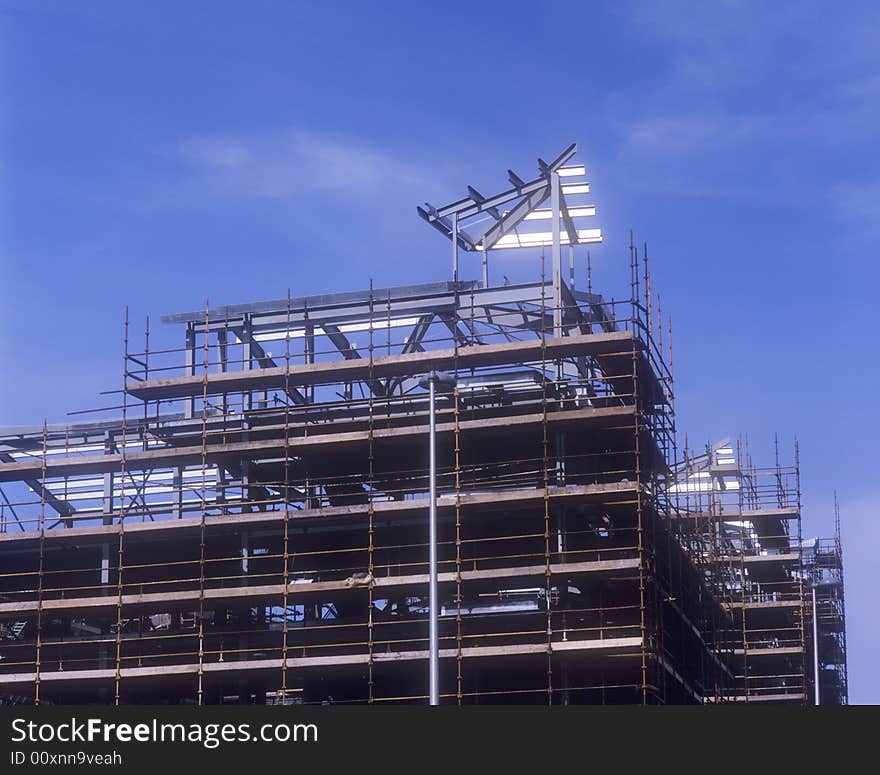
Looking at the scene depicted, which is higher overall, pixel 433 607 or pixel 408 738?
pixel 433 607

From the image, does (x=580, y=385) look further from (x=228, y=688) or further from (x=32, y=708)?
(x=32, y=708)

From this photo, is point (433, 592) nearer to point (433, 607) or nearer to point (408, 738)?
point (433, 607)

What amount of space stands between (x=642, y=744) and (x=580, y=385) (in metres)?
28.3

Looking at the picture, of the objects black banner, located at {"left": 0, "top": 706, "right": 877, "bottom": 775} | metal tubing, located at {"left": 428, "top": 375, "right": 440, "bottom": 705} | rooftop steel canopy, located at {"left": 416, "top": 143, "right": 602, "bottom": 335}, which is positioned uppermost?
rooftop steel canopy, located at {"left": 416, "top": 143, "right": 602, "bottom": 335}

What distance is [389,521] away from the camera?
51969 mm

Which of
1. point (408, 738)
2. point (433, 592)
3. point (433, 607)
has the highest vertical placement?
point (433, 592)

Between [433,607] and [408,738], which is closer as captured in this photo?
[408,738]

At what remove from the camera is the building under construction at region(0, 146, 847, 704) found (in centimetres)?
4875

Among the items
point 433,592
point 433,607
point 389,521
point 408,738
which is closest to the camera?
point 408,738

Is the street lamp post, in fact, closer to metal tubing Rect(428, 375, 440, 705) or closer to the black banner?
metal tubing Rect(428, 375, 440, 705)

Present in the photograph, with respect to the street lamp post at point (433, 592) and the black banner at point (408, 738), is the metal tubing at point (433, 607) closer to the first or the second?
the street lamp post at point (433, 592)

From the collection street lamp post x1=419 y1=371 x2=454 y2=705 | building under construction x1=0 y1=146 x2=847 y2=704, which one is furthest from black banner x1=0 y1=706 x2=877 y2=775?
building under construction x1=0 y1=146 x2=847 y2=704

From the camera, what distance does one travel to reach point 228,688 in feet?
174

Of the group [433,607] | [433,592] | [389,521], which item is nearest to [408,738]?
[433,607]
